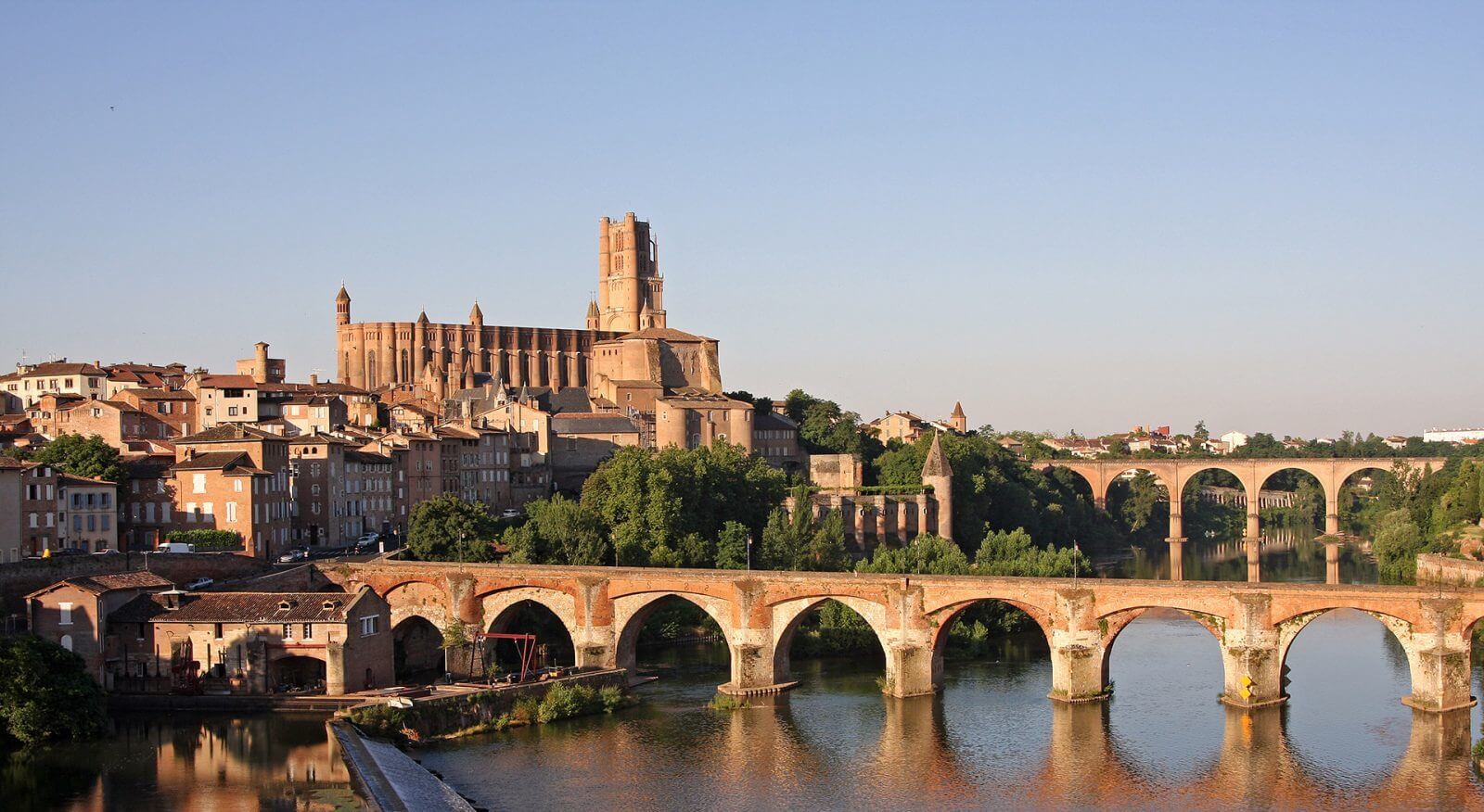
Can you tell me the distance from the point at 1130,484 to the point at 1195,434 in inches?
3186

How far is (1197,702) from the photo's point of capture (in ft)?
142

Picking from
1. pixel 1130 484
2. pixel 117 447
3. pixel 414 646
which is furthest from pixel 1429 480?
pixel 117 447

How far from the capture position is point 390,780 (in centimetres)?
3306

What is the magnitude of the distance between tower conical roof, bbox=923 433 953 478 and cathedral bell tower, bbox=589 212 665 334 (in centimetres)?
4877

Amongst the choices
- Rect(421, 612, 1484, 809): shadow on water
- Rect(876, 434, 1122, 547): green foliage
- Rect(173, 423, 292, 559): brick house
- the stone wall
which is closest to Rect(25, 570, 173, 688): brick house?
Rect(421, 612, 1484, 809): shadow on water

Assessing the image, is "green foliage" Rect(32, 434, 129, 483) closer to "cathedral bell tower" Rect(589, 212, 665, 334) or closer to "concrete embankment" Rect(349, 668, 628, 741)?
"concrete embankment" Rect(349, 668, 628, 741)

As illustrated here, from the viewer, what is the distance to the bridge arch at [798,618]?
4503cm

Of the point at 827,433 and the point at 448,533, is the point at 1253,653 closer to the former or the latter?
the point at 448,533

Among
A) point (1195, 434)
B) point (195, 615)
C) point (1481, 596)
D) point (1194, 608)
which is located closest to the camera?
point (1481, 596)

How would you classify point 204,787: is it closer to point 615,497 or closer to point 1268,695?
point 1268,695

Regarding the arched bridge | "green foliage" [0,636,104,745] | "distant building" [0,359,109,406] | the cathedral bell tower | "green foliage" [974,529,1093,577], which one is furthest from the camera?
the cathedral bell tower

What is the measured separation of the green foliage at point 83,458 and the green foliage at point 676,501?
16.8 metres

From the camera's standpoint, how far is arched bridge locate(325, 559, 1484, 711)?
1581 inches

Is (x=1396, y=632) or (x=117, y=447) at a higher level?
(x=117, y=447)
